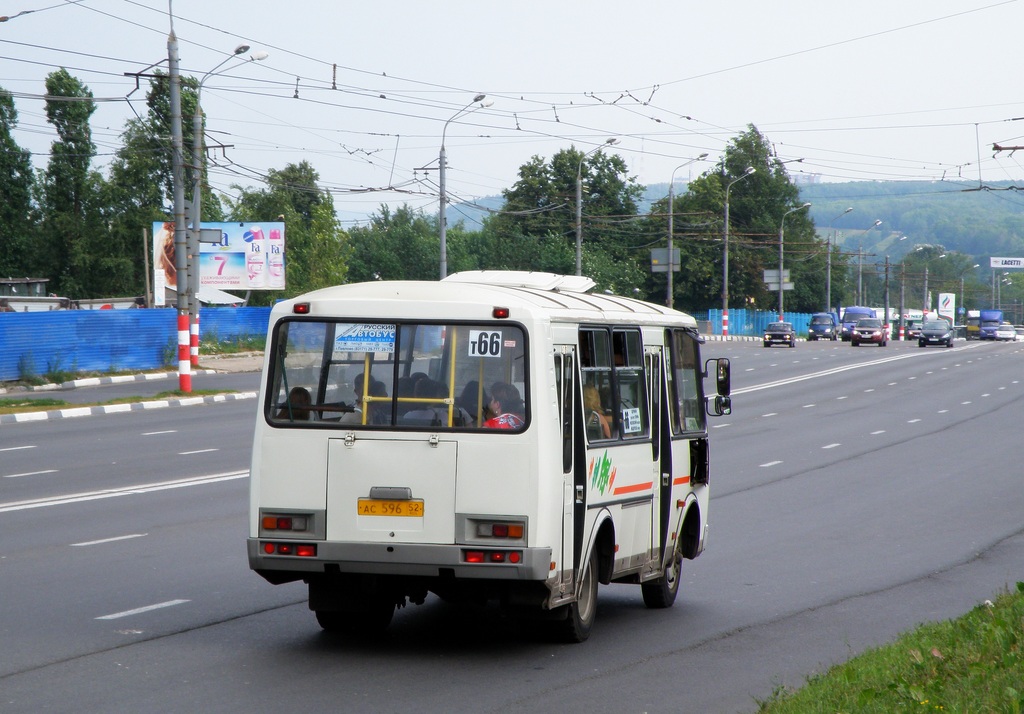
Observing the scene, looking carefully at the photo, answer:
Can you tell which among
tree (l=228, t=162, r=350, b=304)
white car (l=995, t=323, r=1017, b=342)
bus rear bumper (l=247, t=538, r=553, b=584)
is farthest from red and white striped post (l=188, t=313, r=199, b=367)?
white car (l=995, t=323, r=1017, b=342)

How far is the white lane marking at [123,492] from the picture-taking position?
13.2 metres

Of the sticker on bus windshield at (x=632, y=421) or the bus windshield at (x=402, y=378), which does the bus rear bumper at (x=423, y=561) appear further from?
the sticker on bus windshield at (x=632, y=421)

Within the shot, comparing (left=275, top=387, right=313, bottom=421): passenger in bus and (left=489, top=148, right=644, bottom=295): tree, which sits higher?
(left=489, top=148, right=644, bottom=295): tree

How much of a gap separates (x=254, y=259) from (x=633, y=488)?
4546 cm

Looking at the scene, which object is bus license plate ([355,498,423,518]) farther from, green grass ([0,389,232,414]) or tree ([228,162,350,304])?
tree ([228,162,350,304])

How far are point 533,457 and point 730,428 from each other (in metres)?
18.6

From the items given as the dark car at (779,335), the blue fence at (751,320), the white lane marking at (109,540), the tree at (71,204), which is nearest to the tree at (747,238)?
the blue fence at (751,320)

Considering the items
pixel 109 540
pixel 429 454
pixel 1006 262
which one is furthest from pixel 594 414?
pixel 1006 262

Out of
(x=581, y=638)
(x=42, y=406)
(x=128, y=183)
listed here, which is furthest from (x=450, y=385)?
(x=128, y=183)

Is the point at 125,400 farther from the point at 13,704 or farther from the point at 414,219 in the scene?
the point at 414,219

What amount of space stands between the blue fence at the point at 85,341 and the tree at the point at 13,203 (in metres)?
44.8

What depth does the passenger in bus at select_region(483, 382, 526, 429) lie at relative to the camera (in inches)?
278

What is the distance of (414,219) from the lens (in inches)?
6324

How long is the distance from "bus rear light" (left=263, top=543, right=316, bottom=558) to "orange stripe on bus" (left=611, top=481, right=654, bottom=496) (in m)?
1.92
